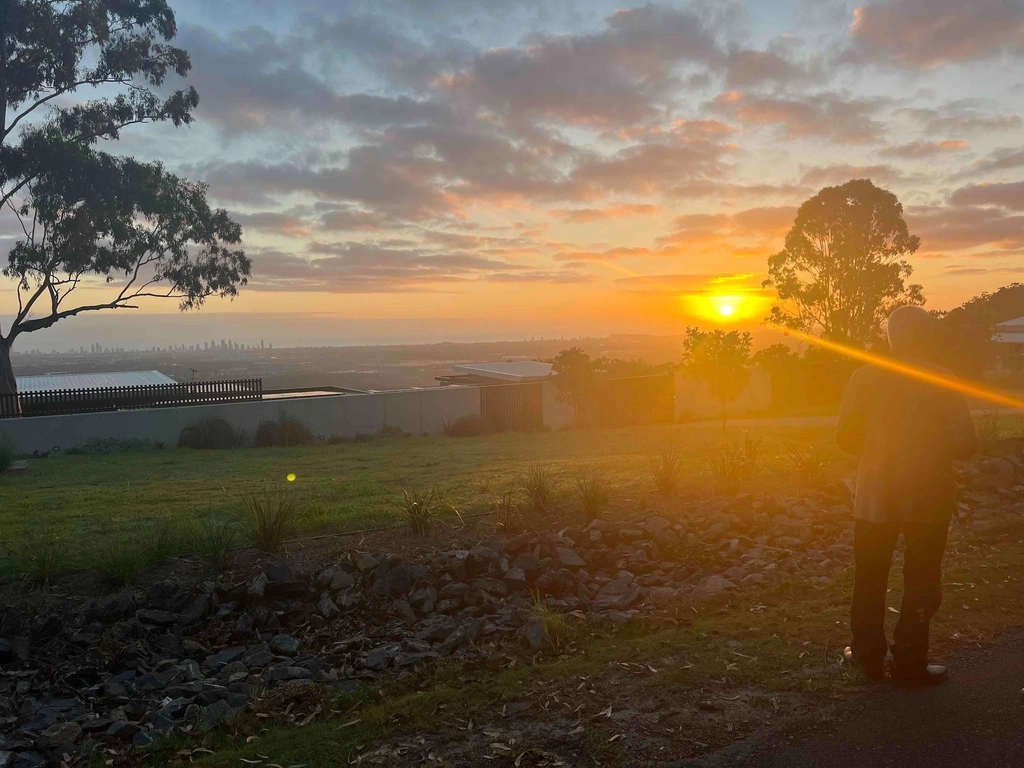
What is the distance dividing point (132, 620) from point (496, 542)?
9.60 ft

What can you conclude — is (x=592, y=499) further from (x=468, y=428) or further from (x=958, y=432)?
(x=468, y=428)

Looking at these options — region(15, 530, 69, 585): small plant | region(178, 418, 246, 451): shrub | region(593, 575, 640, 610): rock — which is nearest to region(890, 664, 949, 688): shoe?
region(593, 575, 640, 610): rock

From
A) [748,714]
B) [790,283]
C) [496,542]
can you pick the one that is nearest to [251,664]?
[496,542]

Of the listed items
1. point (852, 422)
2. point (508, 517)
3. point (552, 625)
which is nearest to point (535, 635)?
point (552, 625)

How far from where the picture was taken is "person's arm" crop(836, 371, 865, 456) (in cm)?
428

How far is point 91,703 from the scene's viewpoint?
16.5ft

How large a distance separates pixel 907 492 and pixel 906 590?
56cm

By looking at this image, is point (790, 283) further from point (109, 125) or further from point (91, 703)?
point (91, 703)

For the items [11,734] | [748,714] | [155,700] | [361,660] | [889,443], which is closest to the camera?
[748,714]

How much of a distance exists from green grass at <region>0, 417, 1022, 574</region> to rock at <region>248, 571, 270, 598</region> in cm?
129

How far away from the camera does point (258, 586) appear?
20.7ft

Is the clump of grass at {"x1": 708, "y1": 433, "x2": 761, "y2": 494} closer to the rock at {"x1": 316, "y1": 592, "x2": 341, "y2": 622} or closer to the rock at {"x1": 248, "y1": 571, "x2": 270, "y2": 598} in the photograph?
the rock at {"x1": 316, "y1": 592, "x2": 341, "y2": 622}

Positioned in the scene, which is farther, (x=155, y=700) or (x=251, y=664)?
(x=251, y=664)

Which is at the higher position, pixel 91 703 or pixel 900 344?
pixel 900 344
